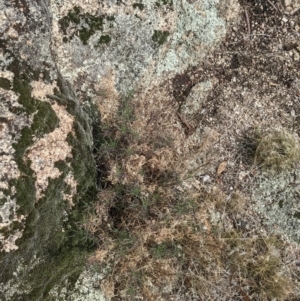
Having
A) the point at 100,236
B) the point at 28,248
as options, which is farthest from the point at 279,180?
the point at 28,248

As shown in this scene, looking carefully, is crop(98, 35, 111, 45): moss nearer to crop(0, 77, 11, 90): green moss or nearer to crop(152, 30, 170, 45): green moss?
crop(152, 30, 170, 45): green moss

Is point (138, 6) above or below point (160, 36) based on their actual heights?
above

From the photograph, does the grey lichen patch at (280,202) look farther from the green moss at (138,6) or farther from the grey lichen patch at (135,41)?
the green moss at (138,6)

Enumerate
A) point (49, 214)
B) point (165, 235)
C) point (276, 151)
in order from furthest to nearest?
point (276, 151) → point (165, 235) → point (49, 214)

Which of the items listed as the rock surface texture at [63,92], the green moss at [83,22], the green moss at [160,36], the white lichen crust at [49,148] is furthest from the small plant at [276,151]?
the white lichen crust at [49,148]

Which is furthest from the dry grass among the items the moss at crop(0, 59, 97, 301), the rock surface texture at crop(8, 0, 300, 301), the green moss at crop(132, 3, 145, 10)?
the green moss at crop(132, 3, 145, 10)

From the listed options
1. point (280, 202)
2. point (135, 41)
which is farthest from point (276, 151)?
point (135, 41)

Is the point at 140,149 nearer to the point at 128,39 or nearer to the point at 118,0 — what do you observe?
the point at 128,39

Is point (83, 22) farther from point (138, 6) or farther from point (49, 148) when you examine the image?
point (49, 148)
